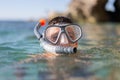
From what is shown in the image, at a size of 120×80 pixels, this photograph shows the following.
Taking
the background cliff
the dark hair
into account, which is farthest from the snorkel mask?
the background cliff

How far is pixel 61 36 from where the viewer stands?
6598mm

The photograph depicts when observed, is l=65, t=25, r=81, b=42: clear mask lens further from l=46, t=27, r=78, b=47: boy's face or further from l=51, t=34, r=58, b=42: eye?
l=51, t=34, r=58, b=42: eye

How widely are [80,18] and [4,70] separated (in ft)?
127

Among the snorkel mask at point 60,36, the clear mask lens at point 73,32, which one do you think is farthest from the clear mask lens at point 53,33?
the clear mask lens at point 73,32

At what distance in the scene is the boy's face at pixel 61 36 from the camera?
660 cm

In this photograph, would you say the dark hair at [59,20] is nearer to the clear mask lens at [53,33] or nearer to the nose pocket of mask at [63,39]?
the clear mask lens at [53,33]

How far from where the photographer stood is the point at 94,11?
135 ft

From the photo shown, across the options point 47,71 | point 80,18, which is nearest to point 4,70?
point 47,71

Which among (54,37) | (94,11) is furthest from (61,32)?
(94,11)

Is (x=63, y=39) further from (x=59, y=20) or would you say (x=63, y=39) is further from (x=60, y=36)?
(x=59, y=20)

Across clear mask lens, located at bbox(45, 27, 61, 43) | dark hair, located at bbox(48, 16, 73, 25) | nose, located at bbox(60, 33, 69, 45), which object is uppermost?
dark hair, located at bbox(48, 16, 73, 25)

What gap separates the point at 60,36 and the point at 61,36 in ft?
0.07

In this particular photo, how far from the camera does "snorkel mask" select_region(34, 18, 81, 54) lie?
6.60 m

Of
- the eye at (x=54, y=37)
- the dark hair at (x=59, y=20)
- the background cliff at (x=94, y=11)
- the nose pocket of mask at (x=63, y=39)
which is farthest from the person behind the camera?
the background cliff at (x=94, y=11)
